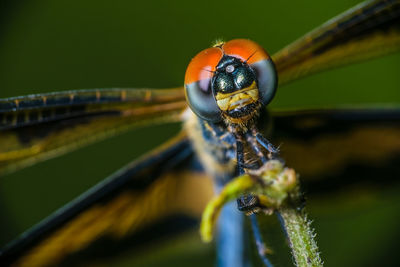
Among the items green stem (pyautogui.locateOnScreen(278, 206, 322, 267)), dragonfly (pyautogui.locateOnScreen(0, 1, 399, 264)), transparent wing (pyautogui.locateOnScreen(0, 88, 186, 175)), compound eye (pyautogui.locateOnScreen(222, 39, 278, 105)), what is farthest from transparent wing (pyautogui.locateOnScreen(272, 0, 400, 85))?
green stem (pyautogui.locateOnScreen(278, 206, 322, 267))

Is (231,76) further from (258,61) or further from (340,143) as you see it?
(340,143)

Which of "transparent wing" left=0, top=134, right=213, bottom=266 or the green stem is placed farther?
"transparent wing" left=0, top=134, right=213, bottom=266

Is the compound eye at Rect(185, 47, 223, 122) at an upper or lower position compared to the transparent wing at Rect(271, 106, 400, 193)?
upper

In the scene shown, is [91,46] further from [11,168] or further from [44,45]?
[11,168]

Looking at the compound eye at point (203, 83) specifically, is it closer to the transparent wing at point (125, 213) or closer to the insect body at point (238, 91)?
the insect body at point (238, 91)

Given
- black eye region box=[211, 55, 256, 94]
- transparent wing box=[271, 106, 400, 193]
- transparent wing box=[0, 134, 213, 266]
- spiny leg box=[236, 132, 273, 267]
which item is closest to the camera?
spiny leg box=[236, 132, 273, 267]

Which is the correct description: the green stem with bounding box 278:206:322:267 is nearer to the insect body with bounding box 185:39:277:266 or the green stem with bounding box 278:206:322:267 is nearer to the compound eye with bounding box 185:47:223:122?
the insect body with bounding box 185:39:277:266

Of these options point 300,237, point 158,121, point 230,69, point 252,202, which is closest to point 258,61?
point 230,69
